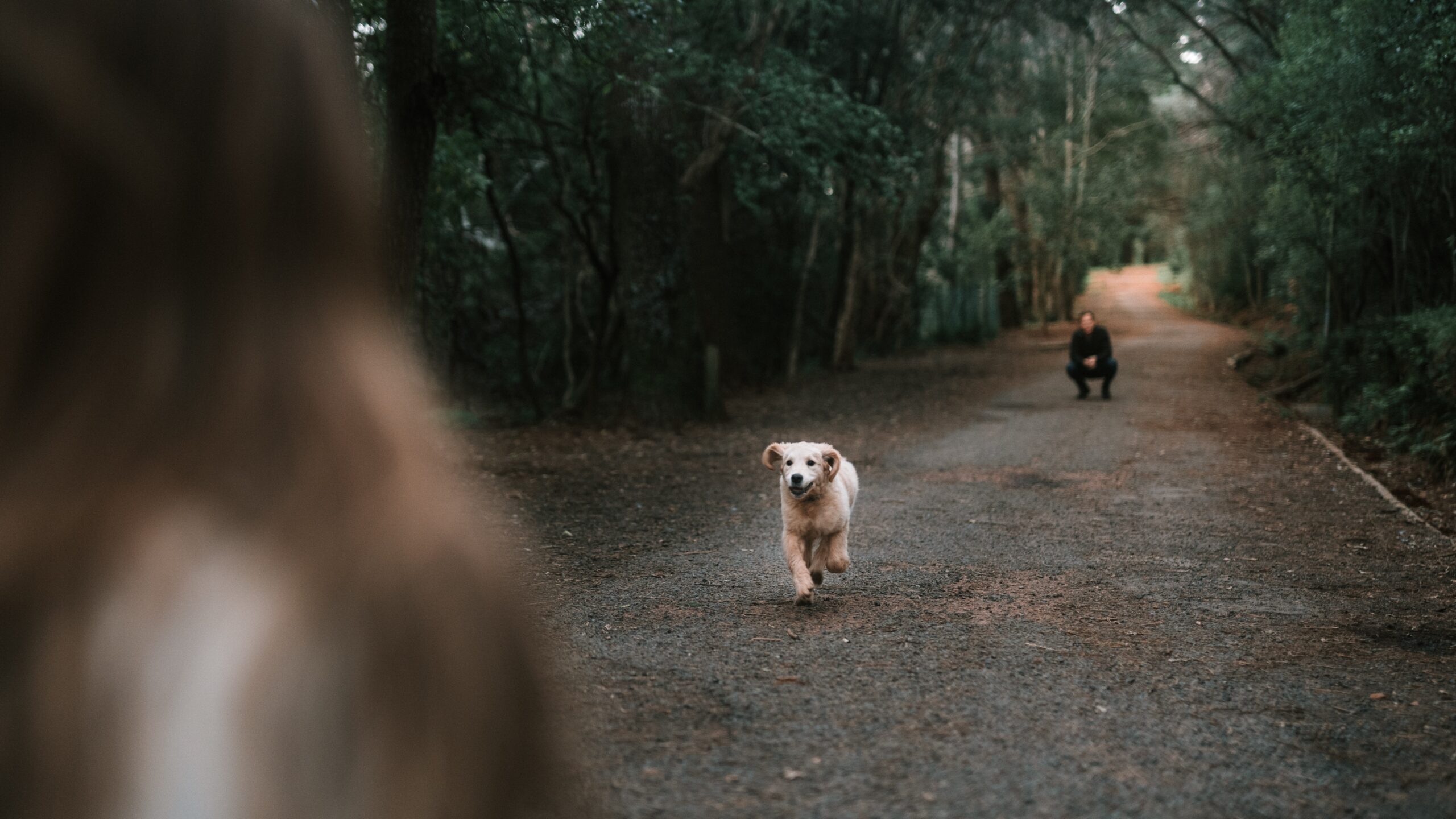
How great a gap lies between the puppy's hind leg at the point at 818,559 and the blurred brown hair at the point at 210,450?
535 cm

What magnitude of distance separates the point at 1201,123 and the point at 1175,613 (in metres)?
24.7

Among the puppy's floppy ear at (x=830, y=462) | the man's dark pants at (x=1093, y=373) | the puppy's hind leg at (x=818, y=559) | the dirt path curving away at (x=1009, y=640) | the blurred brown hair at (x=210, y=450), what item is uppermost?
the blurred brown hair at (x=210, y=450)

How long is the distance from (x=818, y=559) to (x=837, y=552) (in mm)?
174

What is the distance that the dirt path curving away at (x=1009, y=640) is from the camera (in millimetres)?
3916

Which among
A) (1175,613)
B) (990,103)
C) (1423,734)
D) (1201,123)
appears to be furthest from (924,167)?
(1423,734)

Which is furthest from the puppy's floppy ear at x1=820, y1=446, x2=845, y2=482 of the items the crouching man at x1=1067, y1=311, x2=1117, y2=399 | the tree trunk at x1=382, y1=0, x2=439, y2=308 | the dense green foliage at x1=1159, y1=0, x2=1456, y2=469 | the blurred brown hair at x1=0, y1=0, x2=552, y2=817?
the crouching man at x1=1067, y1=311, x2=1117, y2=399

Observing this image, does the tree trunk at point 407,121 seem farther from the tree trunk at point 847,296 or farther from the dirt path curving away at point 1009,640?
the tree trunk at point 847,296

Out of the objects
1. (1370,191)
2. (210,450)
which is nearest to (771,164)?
Result: (1370,191)

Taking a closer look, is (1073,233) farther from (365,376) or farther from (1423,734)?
(365,376)

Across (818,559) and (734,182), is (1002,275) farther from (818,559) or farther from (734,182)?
(818,559)

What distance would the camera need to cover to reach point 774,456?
6.59 m

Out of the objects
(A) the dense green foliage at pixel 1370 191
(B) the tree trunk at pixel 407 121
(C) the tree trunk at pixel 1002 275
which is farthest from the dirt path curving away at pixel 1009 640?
(C) the tree trunk at pixel 1002 275

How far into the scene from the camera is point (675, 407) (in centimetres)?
1605

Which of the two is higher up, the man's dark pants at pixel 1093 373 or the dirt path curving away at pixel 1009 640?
the man's dark pants at pixel 1093 373
